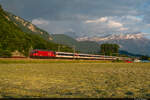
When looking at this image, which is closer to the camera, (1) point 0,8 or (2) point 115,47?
(1) point 0,8

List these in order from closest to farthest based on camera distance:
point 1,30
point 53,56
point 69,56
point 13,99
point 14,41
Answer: point 13,99 < point 53,56 < point 69,56 < point 14,41 < point 1,30

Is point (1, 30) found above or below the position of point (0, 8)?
below

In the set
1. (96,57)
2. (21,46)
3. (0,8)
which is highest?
(0,8)

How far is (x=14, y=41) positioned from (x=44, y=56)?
83.1 feet

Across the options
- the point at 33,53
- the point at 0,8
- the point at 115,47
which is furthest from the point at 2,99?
the point at 115,47

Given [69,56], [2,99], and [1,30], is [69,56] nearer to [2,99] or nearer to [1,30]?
[1,30]

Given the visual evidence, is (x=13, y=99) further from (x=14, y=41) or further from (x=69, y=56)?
(x=14, y=41)

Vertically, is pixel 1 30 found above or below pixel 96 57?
above

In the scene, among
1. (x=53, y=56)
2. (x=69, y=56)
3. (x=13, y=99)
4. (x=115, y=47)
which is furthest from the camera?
(x=115, y=47)

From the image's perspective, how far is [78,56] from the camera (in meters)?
58.8

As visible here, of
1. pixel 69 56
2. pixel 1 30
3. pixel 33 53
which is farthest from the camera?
pixel 1 30

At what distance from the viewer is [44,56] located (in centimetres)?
4806

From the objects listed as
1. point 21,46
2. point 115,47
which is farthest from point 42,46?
point 115,47

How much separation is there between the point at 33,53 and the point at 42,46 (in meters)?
61.8
